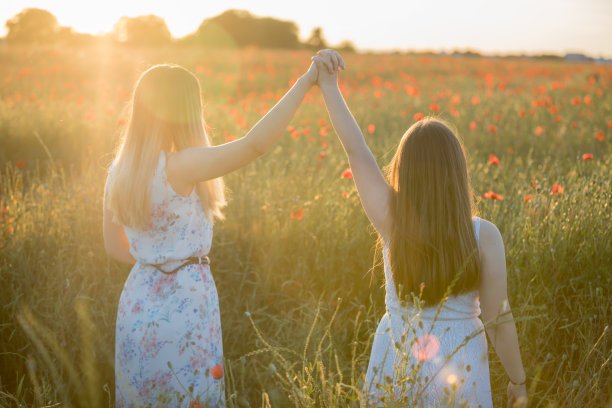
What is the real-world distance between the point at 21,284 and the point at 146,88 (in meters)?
1.57

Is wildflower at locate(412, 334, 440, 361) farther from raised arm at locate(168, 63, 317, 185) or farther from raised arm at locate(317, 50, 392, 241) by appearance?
raised arm at locate(168, 63, 317, 185)

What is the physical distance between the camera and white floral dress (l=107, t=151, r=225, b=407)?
194 centimetres

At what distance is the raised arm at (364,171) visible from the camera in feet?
5.62

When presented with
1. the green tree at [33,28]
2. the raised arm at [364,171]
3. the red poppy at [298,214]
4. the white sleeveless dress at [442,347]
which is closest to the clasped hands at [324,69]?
the raised arm at [364,171]

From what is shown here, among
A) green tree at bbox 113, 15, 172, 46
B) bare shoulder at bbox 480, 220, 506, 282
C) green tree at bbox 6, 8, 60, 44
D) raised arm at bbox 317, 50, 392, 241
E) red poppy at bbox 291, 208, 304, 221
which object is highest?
green tree at bbox 113, 15, 172, 46

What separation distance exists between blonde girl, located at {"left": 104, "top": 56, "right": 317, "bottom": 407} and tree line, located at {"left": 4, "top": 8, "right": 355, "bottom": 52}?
17.4 m

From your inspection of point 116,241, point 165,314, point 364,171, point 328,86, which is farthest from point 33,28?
point 364,171

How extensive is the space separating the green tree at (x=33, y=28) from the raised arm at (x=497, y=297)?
19.8 meters

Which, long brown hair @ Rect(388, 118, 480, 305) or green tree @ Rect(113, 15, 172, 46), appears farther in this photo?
green tree @ Rect(113, 15, 172, 46)

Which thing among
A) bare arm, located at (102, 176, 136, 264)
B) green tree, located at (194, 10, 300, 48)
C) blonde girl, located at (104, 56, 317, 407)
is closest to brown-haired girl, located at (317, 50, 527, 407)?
blonde girl, located at (104, 56, 317, 407)

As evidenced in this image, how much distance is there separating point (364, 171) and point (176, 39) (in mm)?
33368

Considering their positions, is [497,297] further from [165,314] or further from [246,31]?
[246,31]

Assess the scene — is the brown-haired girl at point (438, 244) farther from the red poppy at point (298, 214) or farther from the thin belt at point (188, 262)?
the red poppy at point (298, 214)

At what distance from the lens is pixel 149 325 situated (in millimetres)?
1938
